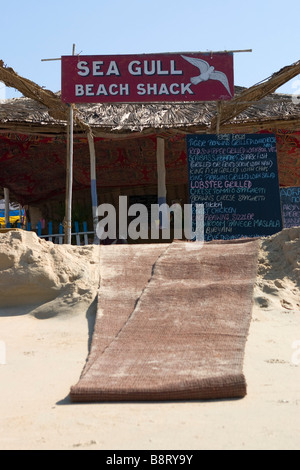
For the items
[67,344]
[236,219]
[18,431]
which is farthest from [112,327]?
[236,219]

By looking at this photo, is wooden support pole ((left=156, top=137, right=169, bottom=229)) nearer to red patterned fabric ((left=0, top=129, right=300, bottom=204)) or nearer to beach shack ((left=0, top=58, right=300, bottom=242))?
beach shack ((left=0, top=58, right=300, bottom=242))

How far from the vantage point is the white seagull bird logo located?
883cm

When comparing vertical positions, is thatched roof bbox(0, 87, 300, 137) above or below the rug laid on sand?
above

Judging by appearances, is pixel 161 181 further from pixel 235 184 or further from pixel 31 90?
pixel 31 90

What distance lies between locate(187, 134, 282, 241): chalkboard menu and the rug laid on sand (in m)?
1.82

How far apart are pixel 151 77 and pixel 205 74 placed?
811 mm

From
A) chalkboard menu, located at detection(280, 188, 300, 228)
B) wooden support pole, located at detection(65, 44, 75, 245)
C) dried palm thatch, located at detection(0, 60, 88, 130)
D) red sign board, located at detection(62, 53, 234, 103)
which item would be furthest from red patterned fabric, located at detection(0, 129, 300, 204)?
wooden support pole, located at detection(65, 44, 75, 245)

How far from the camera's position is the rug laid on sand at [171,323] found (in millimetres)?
3621

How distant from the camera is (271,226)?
8562 millimetres

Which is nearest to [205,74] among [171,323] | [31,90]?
[31,90]

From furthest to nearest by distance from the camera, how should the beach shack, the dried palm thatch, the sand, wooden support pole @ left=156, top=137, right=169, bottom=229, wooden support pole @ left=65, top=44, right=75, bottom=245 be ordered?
wooden support pole @ left=156, top=137, right=169, bottom=229
the beach shack
the dried palm thatch
wooden support pole @ left=65, top=44, right=75, bottom=245
the sand

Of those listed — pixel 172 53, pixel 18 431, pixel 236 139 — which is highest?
pixel 172 53

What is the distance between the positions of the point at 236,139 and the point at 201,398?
596cm

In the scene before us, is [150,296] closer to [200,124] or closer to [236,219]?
[236,219]
